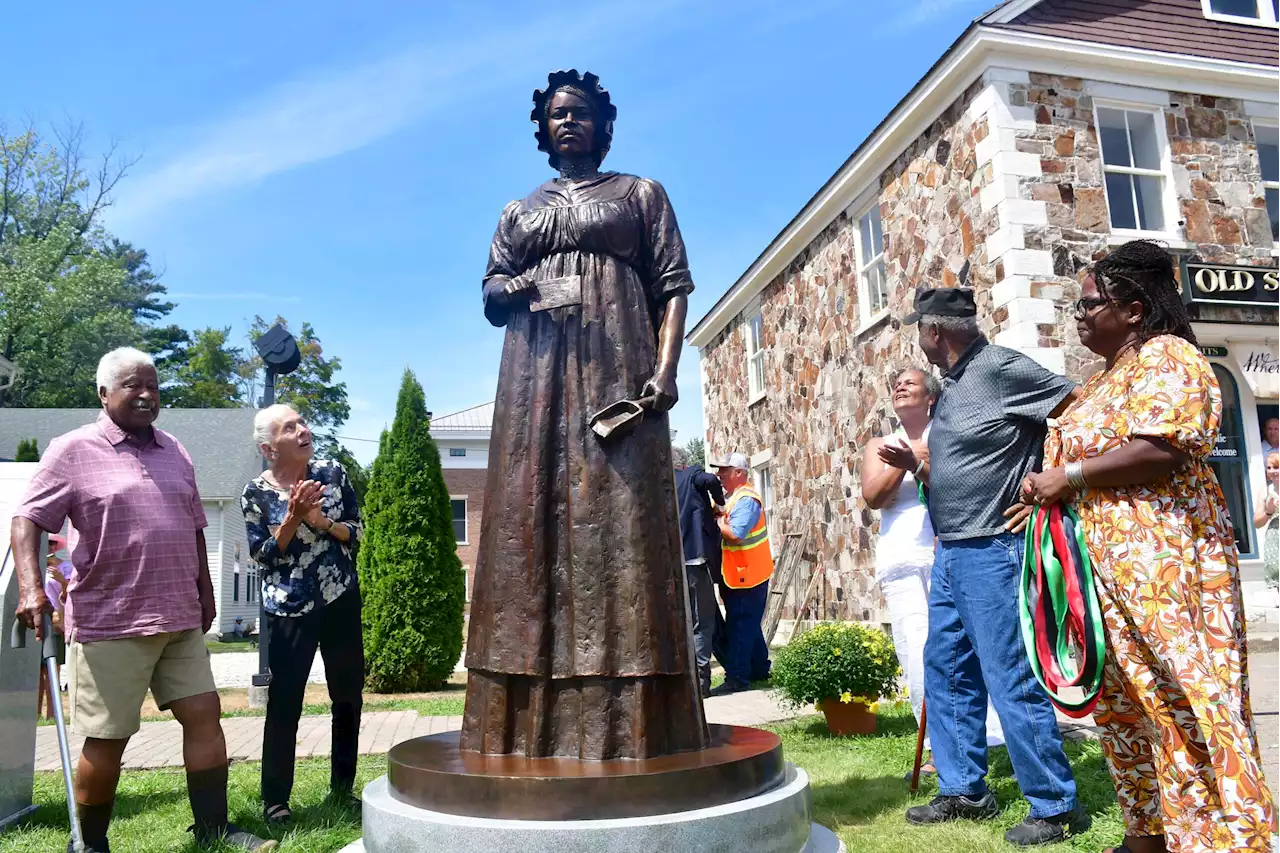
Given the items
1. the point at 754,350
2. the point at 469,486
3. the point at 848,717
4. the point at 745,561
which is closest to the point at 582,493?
the point at 848,717

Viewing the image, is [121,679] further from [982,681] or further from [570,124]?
[982,681]

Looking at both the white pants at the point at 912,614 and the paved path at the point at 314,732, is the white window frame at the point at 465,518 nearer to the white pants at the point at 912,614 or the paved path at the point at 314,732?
the paved path at the point at 314,732

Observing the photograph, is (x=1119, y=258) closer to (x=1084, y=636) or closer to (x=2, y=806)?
(x=1084, y=636)

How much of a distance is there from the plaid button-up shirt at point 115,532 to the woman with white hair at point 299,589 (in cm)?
42

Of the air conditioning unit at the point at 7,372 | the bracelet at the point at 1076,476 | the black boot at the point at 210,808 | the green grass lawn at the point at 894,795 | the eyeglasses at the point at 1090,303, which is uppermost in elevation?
the air conditioning unit at the point at 7,372

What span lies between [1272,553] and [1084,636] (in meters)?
8.93

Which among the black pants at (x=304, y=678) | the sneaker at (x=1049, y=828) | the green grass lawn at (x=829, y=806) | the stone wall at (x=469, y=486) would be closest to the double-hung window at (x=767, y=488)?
the green grass lawn at (x=829, y=806)

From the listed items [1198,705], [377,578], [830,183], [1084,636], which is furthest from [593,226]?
[830,183]

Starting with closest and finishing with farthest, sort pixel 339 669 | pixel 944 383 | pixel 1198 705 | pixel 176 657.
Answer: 1. pixel 1198 705
2. pixel 176 657
3. pixel 944 383
4. pixel 339 669

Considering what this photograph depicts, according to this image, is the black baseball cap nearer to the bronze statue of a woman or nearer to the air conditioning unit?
the bronze statue of a woman

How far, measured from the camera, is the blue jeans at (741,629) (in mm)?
8359

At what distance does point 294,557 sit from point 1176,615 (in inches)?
135

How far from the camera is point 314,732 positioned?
6910mm

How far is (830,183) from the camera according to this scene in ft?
44.7
